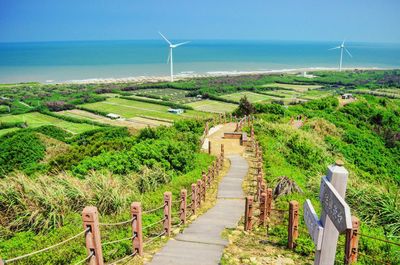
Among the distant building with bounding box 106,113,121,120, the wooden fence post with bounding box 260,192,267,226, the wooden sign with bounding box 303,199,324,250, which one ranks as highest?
the wooden sign with bounding box 303,199,324,250

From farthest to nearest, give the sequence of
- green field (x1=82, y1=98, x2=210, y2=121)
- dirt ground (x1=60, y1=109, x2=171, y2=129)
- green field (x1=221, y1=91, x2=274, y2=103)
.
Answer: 1. green field (x1=221, y1=91, x2=274, y2=103)
2. green field (x1=82, y1=98, x2=210, y2=121)
3. dirt ground (x1=60, y1=109, x2=171, y2=129)

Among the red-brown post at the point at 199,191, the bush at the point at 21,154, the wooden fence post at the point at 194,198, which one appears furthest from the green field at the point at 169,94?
the wooden fence post at the point at 194,198

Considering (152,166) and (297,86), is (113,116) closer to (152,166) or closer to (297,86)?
(152,166)

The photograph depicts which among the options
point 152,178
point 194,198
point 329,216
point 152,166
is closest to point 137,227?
point 194,198

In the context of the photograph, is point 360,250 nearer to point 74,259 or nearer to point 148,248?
point 148,248

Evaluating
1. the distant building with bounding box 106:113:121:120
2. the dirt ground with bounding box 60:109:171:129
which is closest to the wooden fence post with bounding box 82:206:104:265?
the dirt ground with bounding box 60:109:171:129

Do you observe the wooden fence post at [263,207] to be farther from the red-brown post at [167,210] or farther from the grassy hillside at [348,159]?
the red-brown post at [167,210]

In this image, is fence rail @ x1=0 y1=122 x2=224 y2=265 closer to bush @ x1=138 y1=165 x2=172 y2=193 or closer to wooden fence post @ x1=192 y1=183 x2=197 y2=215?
wooden fence post @ x1=192 y1=183 x2=197 y2=215
